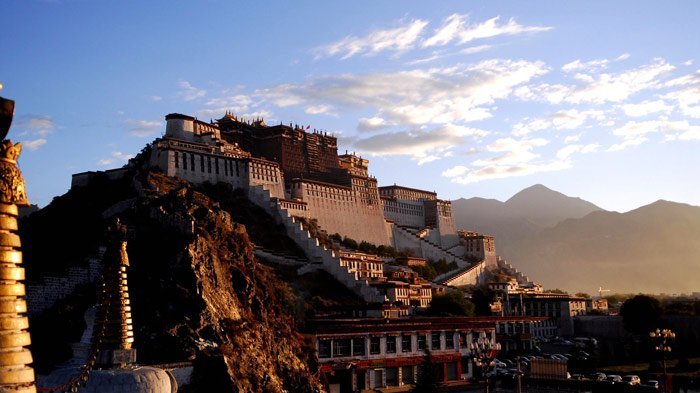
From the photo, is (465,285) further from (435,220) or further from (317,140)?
(317,140)

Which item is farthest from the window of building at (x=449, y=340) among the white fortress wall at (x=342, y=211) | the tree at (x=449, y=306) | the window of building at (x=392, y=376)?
the white fortress wall at (x=342, y=211)

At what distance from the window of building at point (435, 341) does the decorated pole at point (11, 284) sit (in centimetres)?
5111

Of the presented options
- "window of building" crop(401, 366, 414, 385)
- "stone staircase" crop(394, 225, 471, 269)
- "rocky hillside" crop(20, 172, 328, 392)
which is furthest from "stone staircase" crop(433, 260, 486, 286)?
"rocky hillside" crop(20, 172, 328, 392)

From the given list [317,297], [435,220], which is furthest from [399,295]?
[435,220]

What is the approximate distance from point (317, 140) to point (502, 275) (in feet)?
110

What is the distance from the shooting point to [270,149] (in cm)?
10525

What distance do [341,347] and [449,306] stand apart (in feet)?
102

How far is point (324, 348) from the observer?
160ft

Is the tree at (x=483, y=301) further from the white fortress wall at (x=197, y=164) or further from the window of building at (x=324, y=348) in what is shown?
the window of building at (x=324, y=348)

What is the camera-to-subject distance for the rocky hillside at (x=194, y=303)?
38.1 metres

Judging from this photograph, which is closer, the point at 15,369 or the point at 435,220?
the point at 15,369

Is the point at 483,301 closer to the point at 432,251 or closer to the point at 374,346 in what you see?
the point at 432,251

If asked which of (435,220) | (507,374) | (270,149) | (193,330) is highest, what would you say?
(270,149)

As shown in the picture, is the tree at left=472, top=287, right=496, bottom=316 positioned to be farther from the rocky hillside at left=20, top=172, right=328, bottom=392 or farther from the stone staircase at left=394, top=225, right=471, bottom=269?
the rocky hillside at left=20, top=172, right=328, bottom=392
